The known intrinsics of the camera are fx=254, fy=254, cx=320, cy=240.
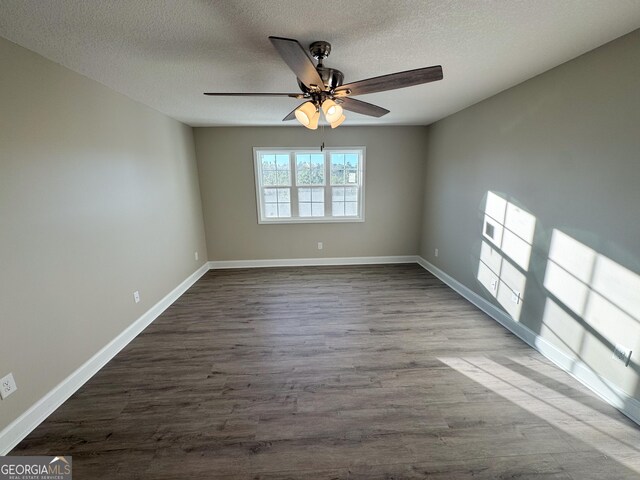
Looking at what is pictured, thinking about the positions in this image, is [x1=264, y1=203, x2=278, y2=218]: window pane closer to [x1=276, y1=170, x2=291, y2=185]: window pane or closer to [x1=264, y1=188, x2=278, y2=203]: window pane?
[x1=264, y1=188, x2=278, y2=203]: window pane

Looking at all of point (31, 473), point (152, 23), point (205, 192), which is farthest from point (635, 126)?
point (205, 192)

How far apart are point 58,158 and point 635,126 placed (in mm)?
3865

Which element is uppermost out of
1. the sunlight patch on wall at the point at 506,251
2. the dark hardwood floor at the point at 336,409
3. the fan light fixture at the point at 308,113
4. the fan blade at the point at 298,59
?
the fan blade at the point at 298,59

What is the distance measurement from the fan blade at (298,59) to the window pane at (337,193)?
9.23 ft

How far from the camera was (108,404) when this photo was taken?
1802 mm

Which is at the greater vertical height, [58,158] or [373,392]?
[58,158]

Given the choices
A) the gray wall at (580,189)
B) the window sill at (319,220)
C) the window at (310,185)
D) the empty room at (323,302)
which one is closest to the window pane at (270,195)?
the window at (310,185)

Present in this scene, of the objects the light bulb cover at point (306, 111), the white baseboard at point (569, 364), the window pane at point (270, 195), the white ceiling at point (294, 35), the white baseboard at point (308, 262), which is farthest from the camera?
the white baseboard at point (308, 262)

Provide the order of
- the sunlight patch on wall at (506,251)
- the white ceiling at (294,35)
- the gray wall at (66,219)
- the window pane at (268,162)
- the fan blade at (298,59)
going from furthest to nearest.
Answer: the window pane at (268,162) < the sunlight patch on wall at (506,251) < the gray wall at (66,219) < the white ceiling at (294,35) < the fan blade at (298,59)

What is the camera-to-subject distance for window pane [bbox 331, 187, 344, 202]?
14.9ft

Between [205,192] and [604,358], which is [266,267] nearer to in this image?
[205,192]

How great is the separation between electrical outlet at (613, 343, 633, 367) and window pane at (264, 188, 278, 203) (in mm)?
4217

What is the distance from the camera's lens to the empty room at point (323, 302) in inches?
55.8

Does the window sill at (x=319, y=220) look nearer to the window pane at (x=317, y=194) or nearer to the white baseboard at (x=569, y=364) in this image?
the window pane at (x=317, y=194)
